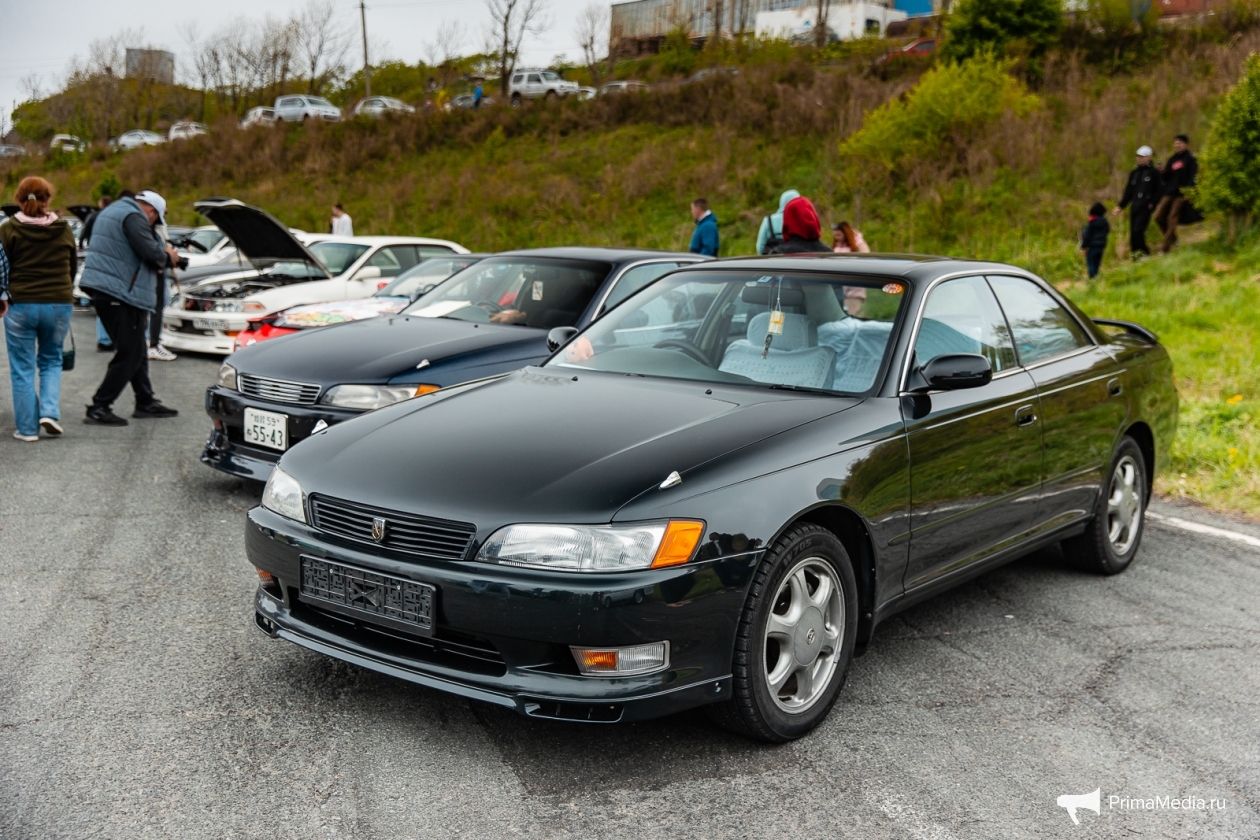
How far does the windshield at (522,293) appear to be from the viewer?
704cm

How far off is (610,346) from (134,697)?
2.18 m

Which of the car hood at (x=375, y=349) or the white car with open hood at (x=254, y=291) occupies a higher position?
the car hood at (x=375, y=349)

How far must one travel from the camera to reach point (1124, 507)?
533cm

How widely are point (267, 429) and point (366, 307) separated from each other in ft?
11.5

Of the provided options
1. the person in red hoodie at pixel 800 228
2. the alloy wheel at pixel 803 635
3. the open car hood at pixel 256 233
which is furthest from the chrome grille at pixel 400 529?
the open car hood at pixel 256 233

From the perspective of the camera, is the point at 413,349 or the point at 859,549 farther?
the point at 413,349

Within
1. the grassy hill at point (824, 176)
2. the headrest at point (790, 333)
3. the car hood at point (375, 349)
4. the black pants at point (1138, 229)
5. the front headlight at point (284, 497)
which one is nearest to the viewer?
the front headlight at point (284, 497)

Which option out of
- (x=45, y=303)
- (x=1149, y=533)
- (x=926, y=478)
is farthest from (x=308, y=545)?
(x=45, y=303)

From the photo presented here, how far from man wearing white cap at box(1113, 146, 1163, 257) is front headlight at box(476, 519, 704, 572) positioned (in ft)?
49.1

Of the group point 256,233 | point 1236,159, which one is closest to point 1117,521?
point 256,233

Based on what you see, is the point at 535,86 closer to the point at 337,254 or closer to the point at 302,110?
the point at 302,110

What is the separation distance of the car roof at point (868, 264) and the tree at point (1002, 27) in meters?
24.1

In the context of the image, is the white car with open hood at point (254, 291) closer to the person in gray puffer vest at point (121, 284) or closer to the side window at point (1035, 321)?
the person in gray puffer vest at point (121, 284)

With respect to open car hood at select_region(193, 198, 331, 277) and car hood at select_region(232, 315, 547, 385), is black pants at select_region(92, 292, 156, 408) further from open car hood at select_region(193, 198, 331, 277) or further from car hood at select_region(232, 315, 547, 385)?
open car hood at select_region(193, 198, 331, 277)
